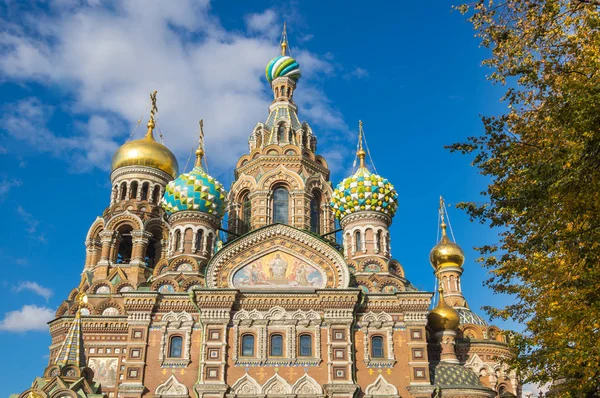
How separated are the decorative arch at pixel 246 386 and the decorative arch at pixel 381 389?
2903 millimetres

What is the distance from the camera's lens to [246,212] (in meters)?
22.9

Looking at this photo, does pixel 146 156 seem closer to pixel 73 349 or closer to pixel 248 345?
pixel 73 349

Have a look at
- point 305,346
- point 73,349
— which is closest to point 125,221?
point 73,349

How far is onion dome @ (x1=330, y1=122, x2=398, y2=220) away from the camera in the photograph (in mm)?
20172

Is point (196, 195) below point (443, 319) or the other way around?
the other way around

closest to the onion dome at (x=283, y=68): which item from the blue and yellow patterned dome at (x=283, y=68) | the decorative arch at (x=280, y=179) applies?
the blue and yellow patterned dome at (x=283, y=68)

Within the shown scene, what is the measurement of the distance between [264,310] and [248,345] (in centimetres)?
104

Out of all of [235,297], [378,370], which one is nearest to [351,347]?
[378,370]

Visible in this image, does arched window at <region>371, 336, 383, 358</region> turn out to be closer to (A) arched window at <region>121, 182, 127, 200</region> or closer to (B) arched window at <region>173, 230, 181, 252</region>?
(B) arched window at <region>173, 230, 181, 252</region>

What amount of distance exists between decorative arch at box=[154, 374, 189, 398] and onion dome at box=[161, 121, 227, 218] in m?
5.74

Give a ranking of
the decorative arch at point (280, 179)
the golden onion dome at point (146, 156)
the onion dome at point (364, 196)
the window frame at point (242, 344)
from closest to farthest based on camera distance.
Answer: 1. the window frame at point (242, 344)
2. the onion dome at point (364, 196)
3. the decorative arch at point (280, 179)
4. the golden onion dome at point (146, 156)

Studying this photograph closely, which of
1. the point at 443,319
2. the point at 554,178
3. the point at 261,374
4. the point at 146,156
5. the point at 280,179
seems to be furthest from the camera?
the point at 146,156

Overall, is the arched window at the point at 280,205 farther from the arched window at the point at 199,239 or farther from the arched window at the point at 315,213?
the arched window at the point at 199,239

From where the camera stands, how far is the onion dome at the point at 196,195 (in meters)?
20.0
